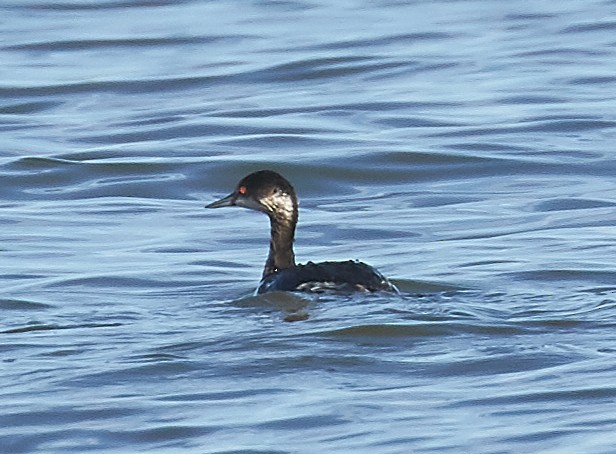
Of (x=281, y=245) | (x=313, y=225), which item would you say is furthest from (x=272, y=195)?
(x=313, y=225)

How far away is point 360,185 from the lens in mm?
18297

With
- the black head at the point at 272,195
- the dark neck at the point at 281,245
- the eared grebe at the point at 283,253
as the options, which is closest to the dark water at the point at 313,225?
the eared grebe at the point at 283,253

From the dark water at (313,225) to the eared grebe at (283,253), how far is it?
15 centimetres

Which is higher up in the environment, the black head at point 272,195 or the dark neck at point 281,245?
the black head at point 272,195

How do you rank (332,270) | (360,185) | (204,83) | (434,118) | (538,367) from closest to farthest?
1. (538,367)
2. (332,270)
3. (360,185)
4. (434,118)
5. (204,83)

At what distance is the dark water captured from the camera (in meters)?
9.73

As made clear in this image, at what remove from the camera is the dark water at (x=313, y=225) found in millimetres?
9727

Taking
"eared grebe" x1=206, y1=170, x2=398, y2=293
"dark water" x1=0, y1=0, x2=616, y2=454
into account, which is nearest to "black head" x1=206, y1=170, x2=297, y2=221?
"eared grebe" x1=206, y1=170, x2=398, y2=293

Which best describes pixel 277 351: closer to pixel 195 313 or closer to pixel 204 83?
pixel 195 313

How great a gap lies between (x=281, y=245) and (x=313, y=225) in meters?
2.79

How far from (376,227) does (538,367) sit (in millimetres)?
5662

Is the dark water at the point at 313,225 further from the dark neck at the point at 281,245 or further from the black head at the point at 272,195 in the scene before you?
the black head at the point at 272,195

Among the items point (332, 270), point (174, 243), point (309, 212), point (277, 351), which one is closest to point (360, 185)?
point (309, 212)

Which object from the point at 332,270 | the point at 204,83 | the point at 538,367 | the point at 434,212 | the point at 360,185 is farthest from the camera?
the point at 204,83
